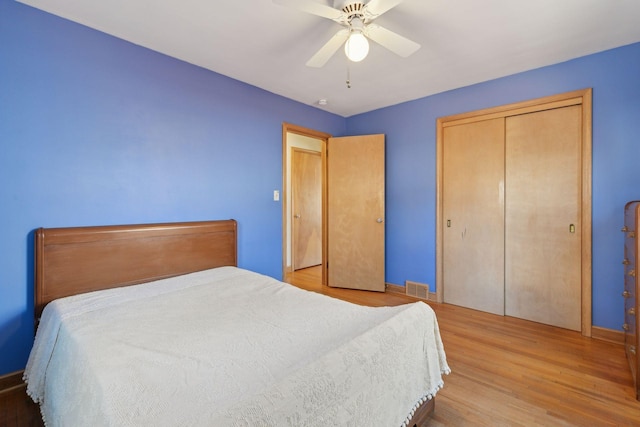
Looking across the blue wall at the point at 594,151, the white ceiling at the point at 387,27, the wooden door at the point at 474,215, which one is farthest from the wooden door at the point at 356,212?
the white ceiling at the point at 387,27

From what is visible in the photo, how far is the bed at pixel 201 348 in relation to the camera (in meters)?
0.89

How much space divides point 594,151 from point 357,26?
2337mm

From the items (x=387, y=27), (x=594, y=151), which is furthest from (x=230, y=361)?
(x=594, y=151)

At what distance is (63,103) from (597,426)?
12.3 feet

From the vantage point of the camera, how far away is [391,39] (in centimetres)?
178

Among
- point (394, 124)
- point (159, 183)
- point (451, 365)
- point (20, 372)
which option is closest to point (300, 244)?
point (394, 124)

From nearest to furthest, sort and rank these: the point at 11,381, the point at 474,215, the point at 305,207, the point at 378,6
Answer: the point at 378,6, the point at 11,381, the point at 474,215, the point at 305,207

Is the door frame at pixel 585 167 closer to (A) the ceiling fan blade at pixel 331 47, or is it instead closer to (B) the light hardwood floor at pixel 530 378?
(B) the light hardwood floor at pixel 530 378

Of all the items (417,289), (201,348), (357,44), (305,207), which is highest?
(357,44)

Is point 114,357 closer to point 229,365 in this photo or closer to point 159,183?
point 229,365

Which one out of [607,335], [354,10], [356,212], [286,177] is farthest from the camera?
[356,212]

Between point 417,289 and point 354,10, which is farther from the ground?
point 354,10

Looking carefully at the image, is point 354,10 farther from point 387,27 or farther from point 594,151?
point 594,151

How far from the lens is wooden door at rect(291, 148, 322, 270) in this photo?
506 centimetres
